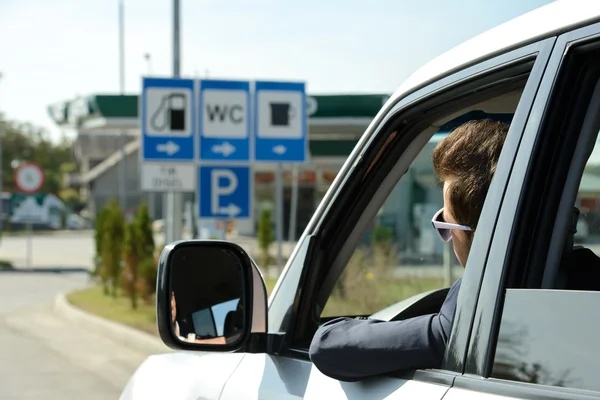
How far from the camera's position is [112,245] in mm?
18422

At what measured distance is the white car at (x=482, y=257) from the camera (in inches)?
59.1

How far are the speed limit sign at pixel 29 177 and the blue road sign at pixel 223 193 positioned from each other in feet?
52.0

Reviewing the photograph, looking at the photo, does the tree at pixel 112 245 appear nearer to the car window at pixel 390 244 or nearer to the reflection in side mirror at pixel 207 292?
the car window at pixel 390 244

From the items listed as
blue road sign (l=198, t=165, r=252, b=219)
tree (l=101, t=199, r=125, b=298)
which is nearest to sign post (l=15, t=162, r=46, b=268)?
tree (l=101, t=199, r=125, b=298)

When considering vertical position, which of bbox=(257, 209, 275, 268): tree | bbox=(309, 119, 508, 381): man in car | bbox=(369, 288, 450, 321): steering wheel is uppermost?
bbox=(309, 119, 508, 381): man in car

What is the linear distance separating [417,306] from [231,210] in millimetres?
9435

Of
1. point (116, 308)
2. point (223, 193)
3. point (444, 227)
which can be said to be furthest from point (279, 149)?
point (444, 227)

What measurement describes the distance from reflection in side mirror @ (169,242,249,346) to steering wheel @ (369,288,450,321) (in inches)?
17.6

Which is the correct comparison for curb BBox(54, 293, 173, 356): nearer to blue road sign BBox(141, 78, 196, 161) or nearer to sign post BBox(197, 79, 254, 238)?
sign post BBox(197, 79, 254, 238)

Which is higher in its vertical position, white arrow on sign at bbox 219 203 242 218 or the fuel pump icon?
the fuel pump icon

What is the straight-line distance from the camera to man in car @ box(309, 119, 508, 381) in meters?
1.77

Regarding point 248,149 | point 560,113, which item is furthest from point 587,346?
point 248,149

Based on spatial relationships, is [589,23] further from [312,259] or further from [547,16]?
[312,259]

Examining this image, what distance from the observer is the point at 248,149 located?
12.2 metres
